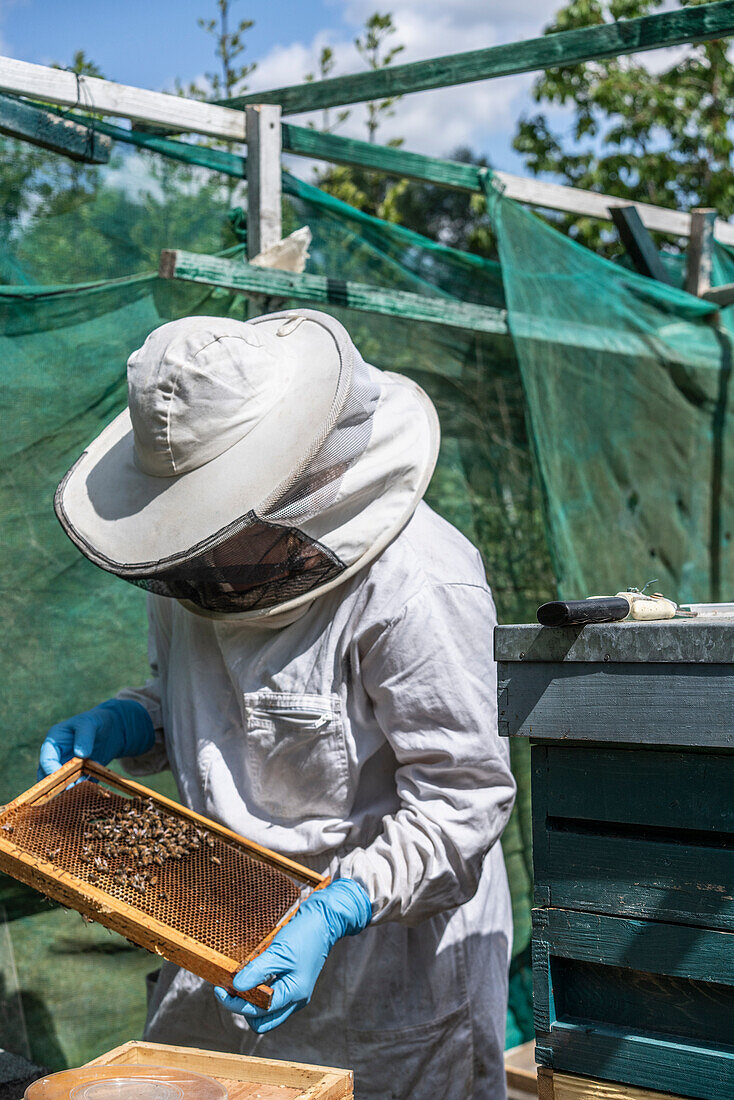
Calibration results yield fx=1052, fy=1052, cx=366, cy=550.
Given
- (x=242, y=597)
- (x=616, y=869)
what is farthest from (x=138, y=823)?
(x=616, y=869)

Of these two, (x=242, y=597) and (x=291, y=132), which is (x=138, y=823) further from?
(x=291, y=132)

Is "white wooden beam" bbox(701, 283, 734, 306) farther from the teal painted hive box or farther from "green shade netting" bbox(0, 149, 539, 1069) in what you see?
the teal painted hive box

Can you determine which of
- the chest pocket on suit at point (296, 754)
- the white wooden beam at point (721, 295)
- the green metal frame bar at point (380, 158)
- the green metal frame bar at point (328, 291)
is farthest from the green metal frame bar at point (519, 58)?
the chest pocket on suit at point (296, 754)

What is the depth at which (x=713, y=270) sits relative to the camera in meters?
4.19

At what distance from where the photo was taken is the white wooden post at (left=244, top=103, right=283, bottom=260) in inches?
116

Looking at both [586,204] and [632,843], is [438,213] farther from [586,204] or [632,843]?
[632,843]

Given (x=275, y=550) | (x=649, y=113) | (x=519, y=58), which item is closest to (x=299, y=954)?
(x=275, y=550)

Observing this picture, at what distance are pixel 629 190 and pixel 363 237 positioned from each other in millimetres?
5614

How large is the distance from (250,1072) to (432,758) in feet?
2.05

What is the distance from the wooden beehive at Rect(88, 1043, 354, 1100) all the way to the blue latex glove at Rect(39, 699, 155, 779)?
0.73m

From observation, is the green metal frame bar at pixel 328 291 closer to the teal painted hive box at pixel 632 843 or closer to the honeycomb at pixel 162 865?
the honeycomb at pixel 162 865

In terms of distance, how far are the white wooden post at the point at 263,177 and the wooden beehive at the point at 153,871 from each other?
1.62m

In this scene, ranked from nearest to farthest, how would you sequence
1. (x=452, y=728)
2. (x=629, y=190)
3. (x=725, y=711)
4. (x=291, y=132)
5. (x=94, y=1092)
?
(x=725, y=711) < (x=94, y=1092) < (x=452, y=728) < (x=291, y=132) < (x=629, y=190)

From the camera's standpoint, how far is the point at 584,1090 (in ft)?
4.19
